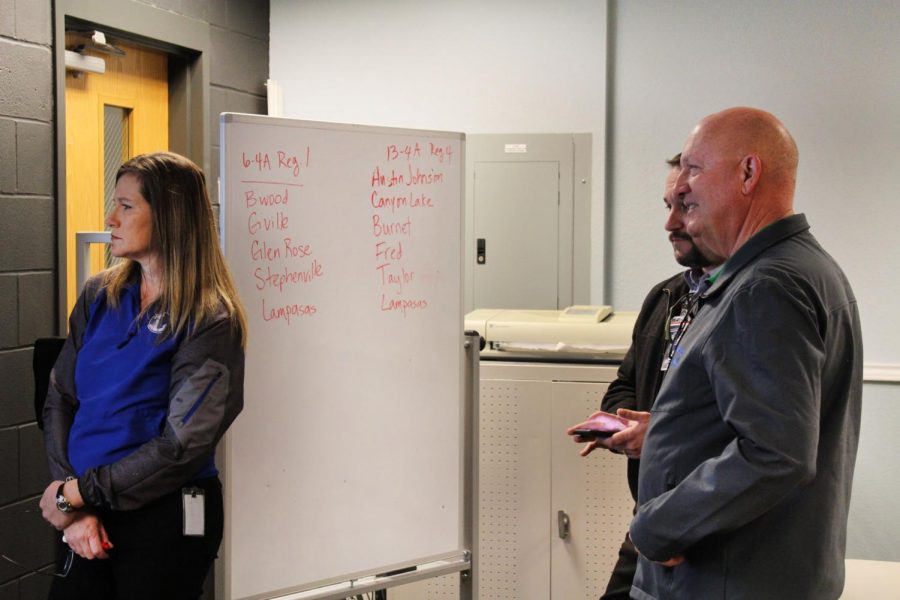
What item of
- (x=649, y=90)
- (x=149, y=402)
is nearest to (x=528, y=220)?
(x=649, y=90)

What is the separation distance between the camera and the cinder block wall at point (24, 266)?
2457mm

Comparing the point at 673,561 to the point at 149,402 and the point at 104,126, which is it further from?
the point at 104,126

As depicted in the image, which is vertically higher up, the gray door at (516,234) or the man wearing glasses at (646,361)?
the gray door at (516,234)

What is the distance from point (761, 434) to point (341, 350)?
1.06 meters

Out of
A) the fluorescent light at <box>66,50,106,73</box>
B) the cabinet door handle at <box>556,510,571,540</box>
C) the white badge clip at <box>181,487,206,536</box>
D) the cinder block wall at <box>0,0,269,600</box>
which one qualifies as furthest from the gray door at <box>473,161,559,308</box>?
the white badge clip at <box>181,487,206,536</box>

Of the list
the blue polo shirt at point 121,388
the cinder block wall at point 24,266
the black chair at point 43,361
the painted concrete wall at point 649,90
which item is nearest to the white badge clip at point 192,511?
the blue polo shirt at point 121,388

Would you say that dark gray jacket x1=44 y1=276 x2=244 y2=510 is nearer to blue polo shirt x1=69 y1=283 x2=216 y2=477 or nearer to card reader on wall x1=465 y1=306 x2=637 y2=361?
blue polo shirt x1=69 y1=283 x2=216 y2=477

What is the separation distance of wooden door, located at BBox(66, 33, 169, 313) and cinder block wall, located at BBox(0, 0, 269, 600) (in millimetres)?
143

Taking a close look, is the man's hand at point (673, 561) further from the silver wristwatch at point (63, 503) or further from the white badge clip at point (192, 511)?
the silver wristwatch at point (63, 503)

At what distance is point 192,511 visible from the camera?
5.32 ft

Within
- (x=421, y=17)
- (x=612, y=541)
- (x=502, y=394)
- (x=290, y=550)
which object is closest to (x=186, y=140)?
(x=421, y=17)

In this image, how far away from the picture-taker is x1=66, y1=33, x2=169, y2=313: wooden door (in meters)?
2.79

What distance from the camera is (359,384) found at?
2.00 m

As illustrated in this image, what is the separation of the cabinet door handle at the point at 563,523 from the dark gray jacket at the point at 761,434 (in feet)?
3.65
